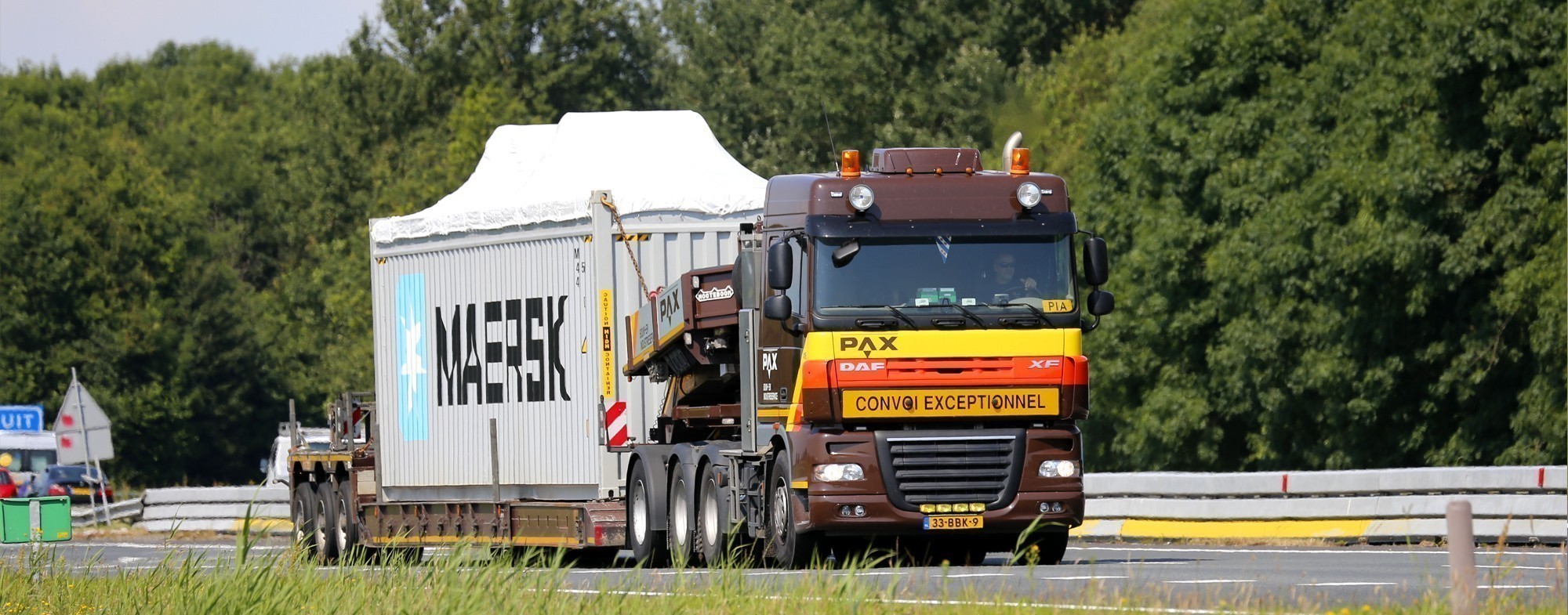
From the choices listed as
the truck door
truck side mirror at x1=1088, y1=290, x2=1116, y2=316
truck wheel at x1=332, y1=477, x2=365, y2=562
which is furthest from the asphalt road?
truck wheel at x1=332, y1=477, x2=365, y2=562

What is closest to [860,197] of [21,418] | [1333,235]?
[1333,235]

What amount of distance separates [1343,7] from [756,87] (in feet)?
96.6

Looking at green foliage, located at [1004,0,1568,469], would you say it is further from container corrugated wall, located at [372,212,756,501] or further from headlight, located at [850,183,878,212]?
headlight, located at [850,183,878,212]

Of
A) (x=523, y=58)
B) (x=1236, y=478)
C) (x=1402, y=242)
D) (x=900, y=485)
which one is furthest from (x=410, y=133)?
(x=900, y=485)

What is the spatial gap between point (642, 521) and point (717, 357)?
1.60 metres

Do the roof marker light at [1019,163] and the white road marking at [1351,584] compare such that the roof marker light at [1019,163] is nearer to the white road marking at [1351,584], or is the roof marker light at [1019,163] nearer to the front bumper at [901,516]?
the front bumper at [901,516]

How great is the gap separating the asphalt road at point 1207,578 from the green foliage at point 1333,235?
47.0ft

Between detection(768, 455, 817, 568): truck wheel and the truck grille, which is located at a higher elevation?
the truck grille

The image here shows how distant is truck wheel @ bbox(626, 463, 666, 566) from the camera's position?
1892cm

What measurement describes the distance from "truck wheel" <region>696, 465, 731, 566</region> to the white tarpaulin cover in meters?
2.93

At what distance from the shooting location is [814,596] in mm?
11859

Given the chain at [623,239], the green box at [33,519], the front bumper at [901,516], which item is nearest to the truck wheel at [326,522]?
the green box at [33,519]

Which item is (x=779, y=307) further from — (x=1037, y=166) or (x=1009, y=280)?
(x=1037, y=166)

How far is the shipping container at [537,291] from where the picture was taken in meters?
20.1
